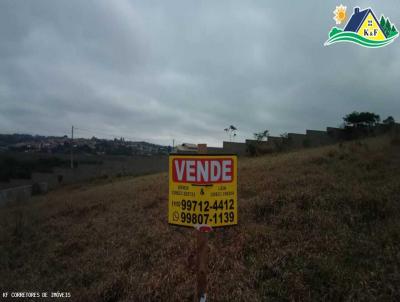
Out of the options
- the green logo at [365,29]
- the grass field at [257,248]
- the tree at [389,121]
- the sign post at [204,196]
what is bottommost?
the grass field at [257,248]

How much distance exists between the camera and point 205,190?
2.42 m

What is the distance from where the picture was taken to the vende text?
241 centimetres

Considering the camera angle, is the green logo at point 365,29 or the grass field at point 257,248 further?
the green logo at point 365,29

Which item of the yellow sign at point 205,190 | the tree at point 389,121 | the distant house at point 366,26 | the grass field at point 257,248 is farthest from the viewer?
the tree at point 389,121

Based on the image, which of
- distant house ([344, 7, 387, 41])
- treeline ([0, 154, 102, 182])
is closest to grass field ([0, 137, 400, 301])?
distant house ([344, 7, 387, 41])

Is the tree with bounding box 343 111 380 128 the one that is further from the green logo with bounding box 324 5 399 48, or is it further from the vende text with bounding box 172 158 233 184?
the vende text with bounding box 172 158 233 184

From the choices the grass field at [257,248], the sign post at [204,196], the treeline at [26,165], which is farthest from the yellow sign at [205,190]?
the treeline at [26,165]

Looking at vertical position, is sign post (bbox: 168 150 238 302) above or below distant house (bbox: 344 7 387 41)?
below

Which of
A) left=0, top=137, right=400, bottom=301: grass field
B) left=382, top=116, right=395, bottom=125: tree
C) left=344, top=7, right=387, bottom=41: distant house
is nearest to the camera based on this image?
left=0, top=137, right=400, bottom=301: grass field

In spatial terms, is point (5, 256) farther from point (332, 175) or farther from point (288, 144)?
point (288, 144)

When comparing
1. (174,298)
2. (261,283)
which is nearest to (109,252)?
(174,298)

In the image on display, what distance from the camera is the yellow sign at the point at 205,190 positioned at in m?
2.41

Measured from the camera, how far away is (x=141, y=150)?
107ft

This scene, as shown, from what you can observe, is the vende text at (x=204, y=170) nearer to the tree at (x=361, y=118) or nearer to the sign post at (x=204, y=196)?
the sign post at (x=204, y=196)
